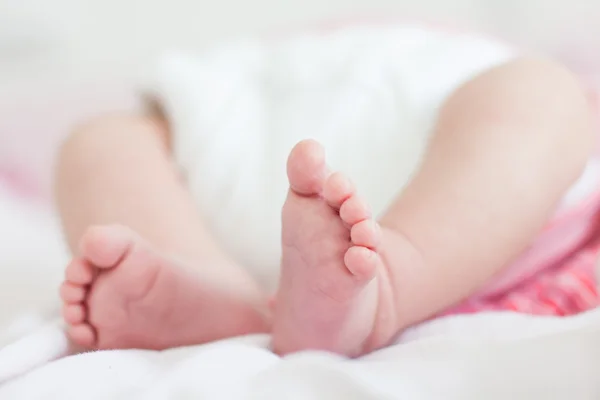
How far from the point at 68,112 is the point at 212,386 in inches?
36.2

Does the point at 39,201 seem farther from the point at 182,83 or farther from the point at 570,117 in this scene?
the point at 570,117

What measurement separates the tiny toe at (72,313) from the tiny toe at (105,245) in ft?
0.12

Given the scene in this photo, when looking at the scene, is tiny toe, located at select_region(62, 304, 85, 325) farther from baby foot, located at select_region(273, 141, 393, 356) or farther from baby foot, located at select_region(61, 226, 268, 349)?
baby foot, located at select_region(273, 141, 393, 356)

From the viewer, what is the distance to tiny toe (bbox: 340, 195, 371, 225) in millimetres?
511

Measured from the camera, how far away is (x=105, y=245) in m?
0.58

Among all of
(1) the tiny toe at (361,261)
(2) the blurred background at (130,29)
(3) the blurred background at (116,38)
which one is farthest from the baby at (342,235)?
(2) the blurred background at (130,29)

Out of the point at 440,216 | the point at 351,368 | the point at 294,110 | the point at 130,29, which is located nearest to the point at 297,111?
the point at 294,110

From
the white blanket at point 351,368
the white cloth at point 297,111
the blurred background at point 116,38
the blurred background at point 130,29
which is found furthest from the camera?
the blurred background at point 130,29

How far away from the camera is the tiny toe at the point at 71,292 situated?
0.60 metres

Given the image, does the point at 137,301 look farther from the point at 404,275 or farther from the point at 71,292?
the point at 404,275

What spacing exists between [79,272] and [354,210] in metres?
0.21

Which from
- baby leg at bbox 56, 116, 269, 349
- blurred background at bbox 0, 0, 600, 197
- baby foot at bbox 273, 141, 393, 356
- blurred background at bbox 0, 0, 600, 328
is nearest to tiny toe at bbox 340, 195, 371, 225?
baby foot at bbox 273, 141, 393, 356

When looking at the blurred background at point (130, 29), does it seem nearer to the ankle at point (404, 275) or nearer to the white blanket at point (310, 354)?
the white blanket at point (310, 354)

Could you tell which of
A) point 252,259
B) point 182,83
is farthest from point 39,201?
point 252,259
